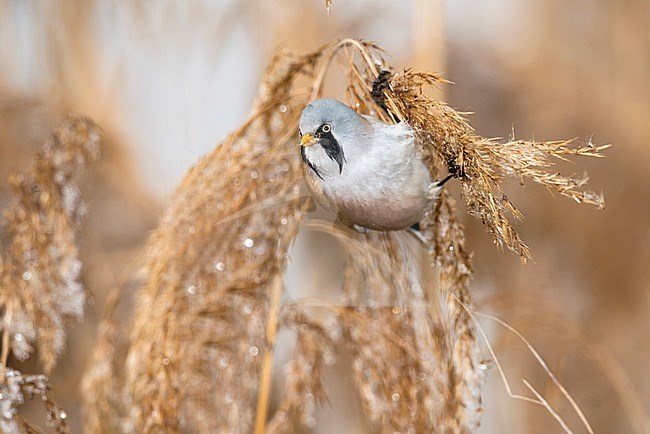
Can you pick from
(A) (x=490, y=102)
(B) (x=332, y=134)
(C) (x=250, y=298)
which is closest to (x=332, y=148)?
(B) (x=332, y=134)

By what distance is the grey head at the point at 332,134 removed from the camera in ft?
2.03

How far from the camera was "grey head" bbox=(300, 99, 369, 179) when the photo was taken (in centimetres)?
62

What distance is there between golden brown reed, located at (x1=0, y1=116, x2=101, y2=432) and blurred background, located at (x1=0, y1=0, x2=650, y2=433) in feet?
0.21

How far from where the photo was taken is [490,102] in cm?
108

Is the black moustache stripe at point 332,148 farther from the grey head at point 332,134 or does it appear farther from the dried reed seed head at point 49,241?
the dried reed seed head at point 49,241

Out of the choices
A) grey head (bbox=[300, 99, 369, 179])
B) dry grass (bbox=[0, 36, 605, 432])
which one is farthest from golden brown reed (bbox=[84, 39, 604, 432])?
grey head (bbox=[300, 99, 369, 179])

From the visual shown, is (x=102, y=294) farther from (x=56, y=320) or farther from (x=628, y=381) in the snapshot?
(x=628, y=381)

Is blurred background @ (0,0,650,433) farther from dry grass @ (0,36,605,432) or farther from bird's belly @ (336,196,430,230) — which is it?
bird's belly @ (336,196,430,230)

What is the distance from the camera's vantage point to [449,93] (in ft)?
3.57

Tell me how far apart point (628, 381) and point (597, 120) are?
43 centimetres

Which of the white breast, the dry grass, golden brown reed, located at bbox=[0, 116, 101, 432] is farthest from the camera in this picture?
golden brown reed, located at bbox=[0, 116, 101, 432]

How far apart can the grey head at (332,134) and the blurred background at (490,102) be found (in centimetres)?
50

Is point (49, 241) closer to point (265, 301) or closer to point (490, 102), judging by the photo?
point (265, 301)

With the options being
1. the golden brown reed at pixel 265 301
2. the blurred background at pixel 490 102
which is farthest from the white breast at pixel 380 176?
the blurred background at pixel 490 102
